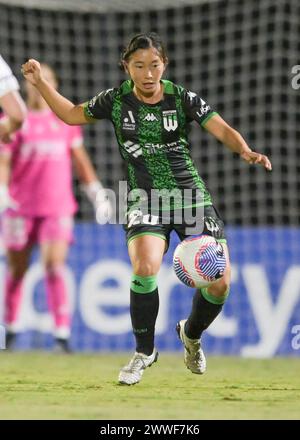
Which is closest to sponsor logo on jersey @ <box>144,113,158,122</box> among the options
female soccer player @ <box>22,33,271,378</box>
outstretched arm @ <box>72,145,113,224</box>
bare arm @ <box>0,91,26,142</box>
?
female soccer player @ <box>22,33,271,378</box>

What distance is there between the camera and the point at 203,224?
6.65m

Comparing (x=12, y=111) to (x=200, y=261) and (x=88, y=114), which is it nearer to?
(x=88, y=114)

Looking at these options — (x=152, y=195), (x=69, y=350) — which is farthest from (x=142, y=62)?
(x=69, y=350)

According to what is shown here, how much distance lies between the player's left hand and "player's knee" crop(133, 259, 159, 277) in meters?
0.78

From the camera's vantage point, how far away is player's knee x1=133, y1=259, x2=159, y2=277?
20.9 feet

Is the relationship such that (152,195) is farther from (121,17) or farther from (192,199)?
(121,17)

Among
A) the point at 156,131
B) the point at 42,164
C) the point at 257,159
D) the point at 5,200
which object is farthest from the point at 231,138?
the point at 42,164

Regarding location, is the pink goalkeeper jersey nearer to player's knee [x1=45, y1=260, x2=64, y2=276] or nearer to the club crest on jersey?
player's knee [x1=45, y1=260, x2=64, y2=276]

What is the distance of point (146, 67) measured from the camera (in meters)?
6.39

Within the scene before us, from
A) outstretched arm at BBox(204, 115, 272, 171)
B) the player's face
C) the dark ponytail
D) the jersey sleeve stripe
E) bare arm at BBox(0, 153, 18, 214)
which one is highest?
the dark ponytail

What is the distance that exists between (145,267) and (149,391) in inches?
A: 26.9

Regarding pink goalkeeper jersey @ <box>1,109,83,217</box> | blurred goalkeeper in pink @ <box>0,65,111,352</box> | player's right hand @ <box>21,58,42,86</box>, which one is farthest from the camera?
pink goalkeeper jersey @ <box>1,109,83,217</box>

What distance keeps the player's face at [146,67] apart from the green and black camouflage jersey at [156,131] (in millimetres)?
195
